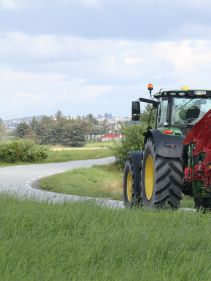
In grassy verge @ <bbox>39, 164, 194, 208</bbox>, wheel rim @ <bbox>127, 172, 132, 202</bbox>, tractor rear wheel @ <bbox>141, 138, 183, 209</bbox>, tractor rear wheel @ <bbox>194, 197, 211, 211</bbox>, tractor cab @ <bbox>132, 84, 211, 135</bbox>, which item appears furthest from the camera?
grassy verge @ <bbox>39, 164, 194, 208</bbox>

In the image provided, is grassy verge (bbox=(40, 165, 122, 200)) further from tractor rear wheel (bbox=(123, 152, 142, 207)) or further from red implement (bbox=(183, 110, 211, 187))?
red implement (bbox=(183, 110, 211, 187))

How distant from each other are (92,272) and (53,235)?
1656 millimetres

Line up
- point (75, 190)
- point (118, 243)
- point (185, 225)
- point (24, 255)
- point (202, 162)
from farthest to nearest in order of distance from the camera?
point (75, 190) → point (202, 162) → point (185, 225) → point (118, 243) → point (24, 255)

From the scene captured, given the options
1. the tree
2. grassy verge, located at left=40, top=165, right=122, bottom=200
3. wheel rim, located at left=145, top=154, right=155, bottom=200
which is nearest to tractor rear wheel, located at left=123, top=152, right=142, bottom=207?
wheel rim, located at left=145, top=154, right=155, bottom=200

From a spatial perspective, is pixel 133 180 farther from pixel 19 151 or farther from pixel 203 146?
pixel 19 151

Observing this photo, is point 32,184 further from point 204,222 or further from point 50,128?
point 50,128

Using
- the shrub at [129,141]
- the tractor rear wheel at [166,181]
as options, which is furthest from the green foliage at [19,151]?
the tractor rear wheel at [166,181]

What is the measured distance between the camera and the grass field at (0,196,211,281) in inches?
195

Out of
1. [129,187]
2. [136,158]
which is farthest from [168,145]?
[129,187]

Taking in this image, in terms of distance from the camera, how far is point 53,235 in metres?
6.55

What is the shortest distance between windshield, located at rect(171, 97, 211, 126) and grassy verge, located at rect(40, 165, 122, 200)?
28.1 feet

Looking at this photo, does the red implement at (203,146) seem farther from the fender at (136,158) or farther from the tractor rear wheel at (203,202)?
the fender at (136,158)

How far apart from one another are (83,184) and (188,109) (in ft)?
47.9

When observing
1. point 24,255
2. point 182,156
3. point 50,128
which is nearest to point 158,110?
point 182,156
